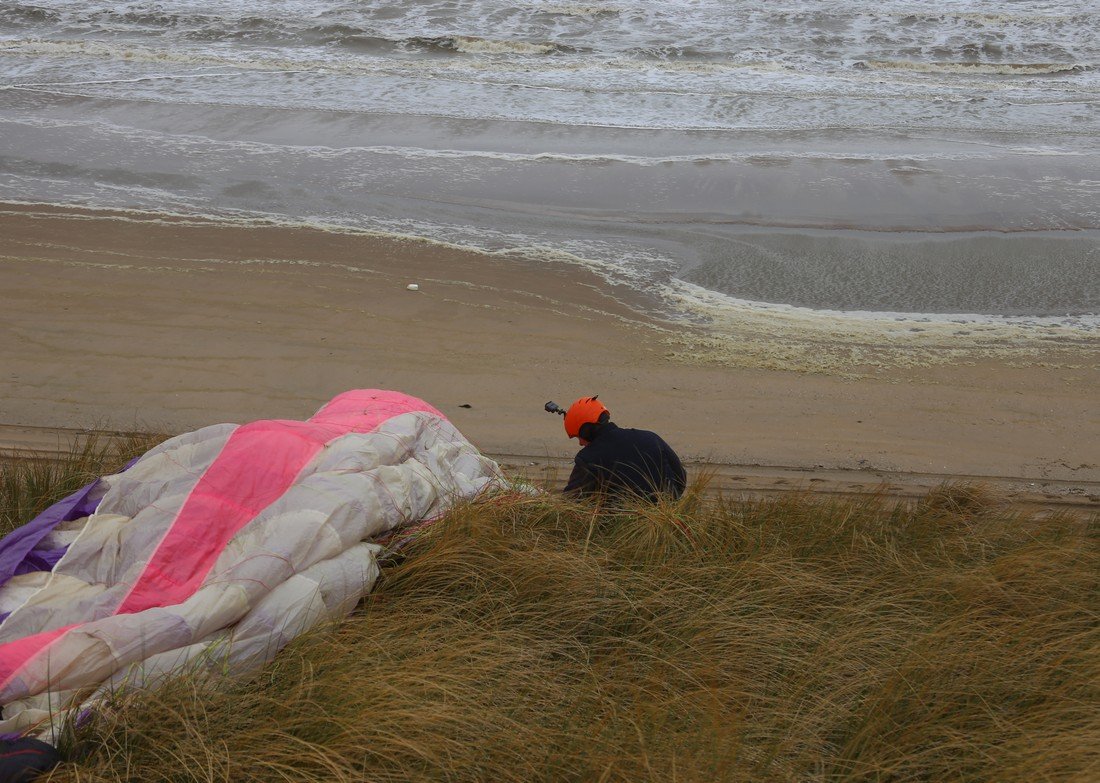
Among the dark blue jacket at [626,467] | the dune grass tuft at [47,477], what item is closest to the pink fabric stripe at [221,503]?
the dark blue jacket at [626,467]

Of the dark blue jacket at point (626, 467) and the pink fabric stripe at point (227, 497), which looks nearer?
the pink fabric stripe at point (227, 497)

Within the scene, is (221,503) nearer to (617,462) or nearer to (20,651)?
(20,651)

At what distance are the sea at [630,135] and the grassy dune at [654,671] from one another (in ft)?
17.5

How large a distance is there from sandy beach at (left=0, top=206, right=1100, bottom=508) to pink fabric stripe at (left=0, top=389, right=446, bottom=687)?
2.68m

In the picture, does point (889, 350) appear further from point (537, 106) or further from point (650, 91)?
point (650, 91)

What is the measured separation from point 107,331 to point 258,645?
562 centimetres

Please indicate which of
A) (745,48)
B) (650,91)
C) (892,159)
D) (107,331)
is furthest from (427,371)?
(745,48)

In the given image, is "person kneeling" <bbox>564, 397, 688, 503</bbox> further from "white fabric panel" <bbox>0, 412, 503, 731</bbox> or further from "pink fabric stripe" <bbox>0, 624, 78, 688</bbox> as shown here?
"pink fabric stripe" <bbox>0, 624, 78, 688</bbox>

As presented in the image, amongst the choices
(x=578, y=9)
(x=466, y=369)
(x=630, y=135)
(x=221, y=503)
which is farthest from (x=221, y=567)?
(x=578, y=9)

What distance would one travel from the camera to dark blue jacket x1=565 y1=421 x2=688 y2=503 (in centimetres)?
469

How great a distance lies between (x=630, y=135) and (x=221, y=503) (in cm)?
1155

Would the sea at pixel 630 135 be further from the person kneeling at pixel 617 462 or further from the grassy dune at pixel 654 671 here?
the grassy dune at pixel 654 671

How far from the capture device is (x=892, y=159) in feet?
43.9

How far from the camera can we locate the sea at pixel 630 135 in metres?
10.3
